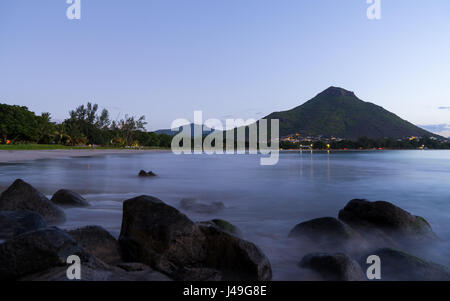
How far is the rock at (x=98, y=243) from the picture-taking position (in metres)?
4.23

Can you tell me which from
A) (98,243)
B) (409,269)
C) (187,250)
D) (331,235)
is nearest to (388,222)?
(331,235)

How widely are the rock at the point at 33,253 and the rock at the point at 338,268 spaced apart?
3.09 meters

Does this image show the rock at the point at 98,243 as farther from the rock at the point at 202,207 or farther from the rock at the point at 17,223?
the rock at the point at 202,207

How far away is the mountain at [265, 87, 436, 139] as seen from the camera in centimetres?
16662

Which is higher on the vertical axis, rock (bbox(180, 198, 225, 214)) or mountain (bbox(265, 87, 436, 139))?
mountain (bbox(265, 87, 436, 139))

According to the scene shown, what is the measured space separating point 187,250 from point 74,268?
4.70 feet

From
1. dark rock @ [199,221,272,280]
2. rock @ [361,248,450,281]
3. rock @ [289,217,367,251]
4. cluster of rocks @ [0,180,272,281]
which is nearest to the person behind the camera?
cluster of rocks @ [0,180,272,281]

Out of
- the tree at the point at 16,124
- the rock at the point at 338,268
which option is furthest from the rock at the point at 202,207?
the tree at the point at 16,124

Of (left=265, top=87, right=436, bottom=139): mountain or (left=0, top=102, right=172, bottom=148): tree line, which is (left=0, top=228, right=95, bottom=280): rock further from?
(left=265, top=87, right=436, bottom=139): mountain

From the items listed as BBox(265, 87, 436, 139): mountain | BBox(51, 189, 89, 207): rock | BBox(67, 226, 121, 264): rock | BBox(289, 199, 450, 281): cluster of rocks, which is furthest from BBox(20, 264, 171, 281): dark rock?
BBox(265, 87, 436, 139): mountain

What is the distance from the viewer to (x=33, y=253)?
3256 mm
